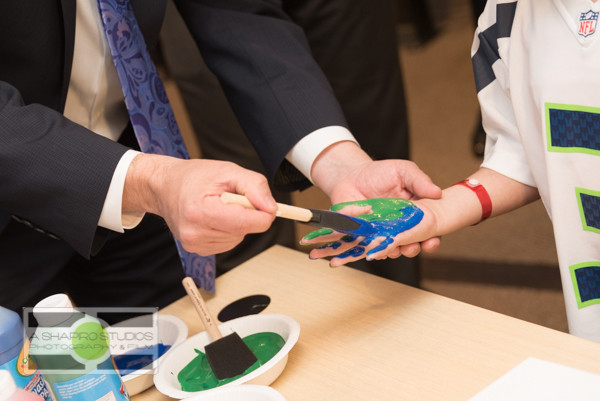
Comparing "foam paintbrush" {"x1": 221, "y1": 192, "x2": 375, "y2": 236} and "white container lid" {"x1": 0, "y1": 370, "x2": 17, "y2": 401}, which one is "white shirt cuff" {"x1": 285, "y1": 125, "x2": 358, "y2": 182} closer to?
"foam paintbrush" {"x1": 221, "y1": 192, "x2": 375, "y2": 236}

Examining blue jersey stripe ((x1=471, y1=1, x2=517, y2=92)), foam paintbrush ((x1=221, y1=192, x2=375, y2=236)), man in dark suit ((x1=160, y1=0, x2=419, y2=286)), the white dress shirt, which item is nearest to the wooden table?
foam paintbrush ((x1=221, y1=192, x2=375, y2=236))

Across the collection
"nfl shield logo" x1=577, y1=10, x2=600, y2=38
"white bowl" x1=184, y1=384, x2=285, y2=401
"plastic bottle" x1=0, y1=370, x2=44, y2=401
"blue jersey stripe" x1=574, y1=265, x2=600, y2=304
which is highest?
"nfl shield logo" x1=577, y1=10, x2=600, y2=38

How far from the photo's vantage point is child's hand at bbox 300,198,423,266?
41.3 inches

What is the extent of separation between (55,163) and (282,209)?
0.37 metres

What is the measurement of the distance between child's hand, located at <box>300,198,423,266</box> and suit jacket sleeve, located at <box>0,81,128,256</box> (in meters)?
0.32

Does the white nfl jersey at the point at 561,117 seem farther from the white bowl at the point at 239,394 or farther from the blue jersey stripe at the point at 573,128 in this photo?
the white bowl at the point at 239,394

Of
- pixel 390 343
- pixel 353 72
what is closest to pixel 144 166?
pixel 390 343

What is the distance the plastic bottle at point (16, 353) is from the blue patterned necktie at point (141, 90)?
1.45 ft

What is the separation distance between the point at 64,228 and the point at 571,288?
2.58ft

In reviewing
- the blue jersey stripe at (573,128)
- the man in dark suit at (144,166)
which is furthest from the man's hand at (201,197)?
the blue jersey stripe at (573,128)

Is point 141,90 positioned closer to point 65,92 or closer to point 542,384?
point 65,92

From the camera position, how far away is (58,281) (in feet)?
4.40

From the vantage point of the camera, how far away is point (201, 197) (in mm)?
930

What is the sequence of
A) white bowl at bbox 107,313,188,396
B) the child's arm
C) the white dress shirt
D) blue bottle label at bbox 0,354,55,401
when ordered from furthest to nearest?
the white dress shirt, the child's arm, white bowl at bbox 107,313,188,396, blue bottle label at bbox 0,354,55,401
